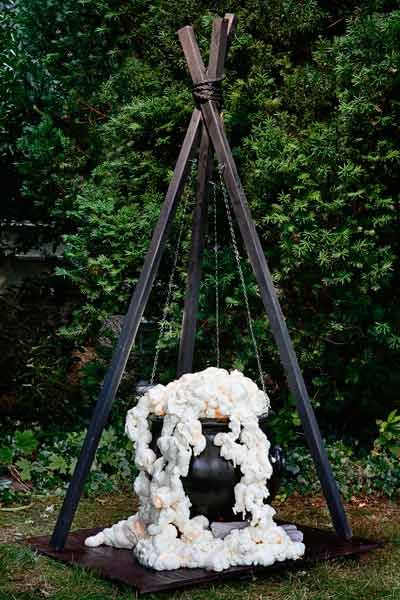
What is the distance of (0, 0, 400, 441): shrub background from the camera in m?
5.39

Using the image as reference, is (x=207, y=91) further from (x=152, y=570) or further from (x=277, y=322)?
(x=152, y=570)

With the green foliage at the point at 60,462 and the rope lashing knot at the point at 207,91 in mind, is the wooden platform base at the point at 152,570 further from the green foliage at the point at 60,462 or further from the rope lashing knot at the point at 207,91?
the rope lashing knot at the point at 207,91

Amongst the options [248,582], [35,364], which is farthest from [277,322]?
[35,364]

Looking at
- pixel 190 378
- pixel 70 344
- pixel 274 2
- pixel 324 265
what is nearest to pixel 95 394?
pixel 70 344

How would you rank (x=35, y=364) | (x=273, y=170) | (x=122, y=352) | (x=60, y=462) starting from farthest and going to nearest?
(x=35, y=364), (x=60, y=462), (x=273, y=170), (x=122, y=352)

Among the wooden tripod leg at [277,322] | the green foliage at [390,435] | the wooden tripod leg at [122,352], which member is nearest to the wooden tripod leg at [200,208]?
the wooden tripod leg at [277,322]

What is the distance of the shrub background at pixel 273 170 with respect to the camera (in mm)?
5391

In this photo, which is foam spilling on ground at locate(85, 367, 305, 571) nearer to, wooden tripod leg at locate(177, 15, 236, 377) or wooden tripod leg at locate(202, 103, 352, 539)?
wooden tripod leg at locate(202, 103, 352, 539)

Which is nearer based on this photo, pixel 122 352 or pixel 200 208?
pixel 122 352

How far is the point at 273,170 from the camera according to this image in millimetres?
5621

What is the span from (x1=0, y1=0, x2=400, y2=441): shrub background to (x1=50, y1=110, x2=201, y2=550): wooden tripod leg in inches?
47.0

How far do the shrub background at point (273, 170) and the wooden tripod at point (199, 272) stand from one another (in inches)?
39.9

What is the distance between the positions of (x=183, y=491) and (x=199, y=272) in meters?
1.42

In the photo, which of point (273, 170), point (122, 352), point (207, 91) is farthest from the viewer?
point (273, 170)
